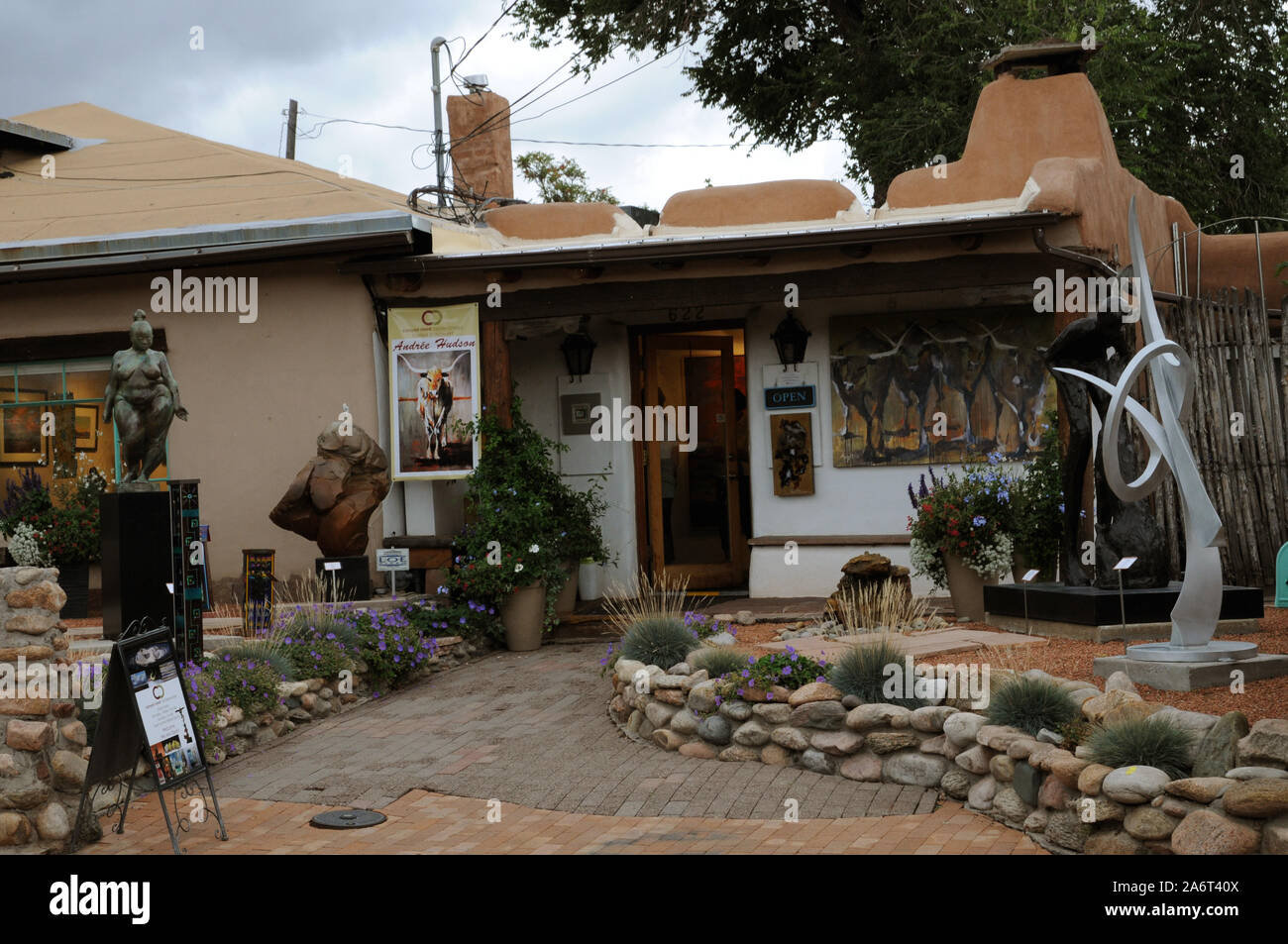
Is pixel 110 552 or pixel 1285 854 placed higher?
pixel 110 552

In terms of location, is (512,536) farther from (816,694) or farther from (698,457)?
(816,694)

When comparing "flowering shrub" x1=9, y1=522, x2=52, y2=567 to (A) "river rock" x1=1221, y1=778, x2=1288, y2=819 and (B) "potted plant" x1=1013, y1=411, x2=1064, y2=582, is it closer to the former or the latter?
(B) "potted plant" x1=1013, y1=411, x2=1064, y2=582

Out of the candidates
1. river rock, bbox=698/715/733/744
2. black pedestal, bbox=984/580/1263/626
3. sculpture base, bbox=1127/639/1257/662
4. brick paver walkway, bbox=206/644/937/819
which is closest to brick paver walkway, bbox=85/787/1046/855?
brick paver walkway, bbox=206/644/937/819

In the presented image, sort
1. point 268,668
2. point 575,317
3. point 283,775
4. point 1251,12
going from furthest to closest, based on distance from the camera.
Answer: point 1251,12 < point 575,317 < point 268,668 < point 283,775

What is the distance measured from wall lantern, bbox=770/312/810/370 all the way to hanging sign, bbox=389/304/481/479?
9.24ft

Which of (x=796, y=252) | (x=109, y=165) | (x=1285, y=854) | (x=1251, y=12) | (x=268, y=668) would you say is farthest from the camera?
(x=1251, y=12)

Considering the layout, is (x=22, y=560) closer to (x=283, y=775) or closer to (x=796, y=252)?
(x=283, y=775)

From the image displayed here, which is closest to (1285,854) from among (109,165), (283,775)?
(283,775)

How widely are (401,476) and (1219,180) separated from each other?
1364cm

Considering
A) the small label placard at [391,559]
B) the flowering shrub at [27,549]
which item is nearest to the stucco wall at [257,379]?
the small label placard at [391,559]

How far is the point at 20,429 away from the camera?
1240 cm

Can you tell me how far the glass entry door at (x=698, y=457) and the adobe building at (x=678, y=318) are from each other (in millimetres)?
26

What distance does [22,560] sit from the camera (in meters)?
11.1

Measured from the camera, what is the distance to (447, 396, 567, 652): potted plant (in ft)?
34.7
